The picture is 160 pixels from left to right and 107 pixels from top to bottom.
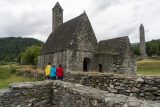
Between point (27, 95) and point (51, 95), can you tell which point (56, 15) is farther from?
point (27, 95)

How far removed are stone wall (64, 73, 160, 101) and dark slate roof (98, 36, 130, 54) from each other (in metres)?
18.1

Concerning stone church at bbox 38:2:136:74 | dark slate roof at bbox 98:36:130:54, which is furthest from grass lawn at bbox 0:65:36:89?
dark slate roof at bbox 98:36:130:54

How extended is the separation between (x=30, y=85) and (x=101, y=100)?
139 inches

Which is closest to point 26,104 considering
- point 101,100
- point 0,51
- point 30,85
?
point 30,85

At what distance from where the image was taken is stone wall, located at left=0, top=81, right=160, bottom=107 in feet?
20.1

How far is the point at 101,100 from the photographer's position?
17.9 ft

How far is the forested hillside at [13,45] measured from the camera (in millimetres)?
117838

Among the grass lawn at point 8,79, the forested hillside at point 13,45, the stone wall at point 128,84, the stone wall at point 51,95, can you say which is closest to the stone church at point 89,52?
the grass lawn at point 8,79

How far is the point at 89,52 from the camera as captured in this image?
30062 millimetres

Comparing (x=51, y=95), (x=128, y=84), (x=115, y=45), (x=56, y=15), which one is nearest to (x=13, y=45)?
(x=56, y=15)

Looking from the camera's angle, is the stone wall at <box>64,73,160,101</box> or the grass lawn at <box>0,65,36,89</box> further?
the grass lawn at <box>0,65,36,89</box>

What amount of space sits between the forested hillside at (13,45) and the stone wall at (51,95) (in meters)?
109

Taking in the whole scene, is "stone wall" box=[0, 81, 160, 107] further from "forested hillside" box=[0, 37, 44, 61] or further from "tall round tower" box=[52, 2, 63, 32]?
"forested hillside" box=[0, 37, 44, 61]

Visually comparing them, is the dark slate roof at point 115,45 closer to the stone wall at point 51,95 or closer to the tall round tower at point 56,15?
the tall round tower at point 56,15
